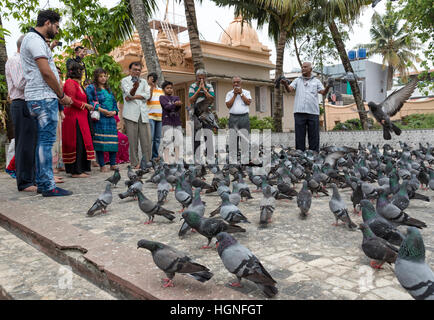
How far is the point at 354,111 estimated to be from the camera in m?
31.9

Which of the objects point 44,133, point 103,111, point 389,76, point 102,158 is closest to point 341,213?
point 44,133

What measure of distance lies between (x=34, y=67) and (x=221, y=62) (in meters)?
17.5

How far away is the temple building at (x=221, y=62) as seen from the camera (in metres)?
→ 19.2

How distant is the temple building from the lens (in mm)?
19188

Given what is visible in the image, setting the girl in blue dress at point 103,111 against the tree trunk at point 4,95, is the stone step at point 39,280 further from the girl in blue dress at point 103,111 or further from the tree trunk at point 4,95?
the tree trunk at point 4,95

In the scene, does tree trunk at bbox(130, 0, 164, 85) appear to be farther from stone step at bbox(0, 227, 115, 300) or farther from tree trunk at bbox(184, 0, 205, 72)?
stone step at bbox(0, 227, 115, 300)

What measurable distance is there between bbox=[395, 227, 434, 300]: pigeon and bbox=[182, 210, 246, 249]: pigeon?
1.51 m

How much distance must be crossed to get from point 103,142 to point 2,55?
5.07m

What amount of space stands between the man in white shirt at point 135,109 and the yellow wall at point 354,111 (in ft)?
82.6

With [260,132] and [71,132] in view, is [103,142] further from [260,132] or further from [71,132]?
[260,132]

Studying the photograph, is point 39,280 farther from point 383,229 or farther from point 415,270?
point 383,229

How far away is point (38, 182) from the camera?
17.8 feet

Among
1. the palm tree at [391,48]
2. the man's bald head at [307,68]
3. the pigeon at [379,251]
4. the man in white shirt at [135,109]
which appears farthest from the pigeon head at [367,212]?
the palm tree at [391,48]
